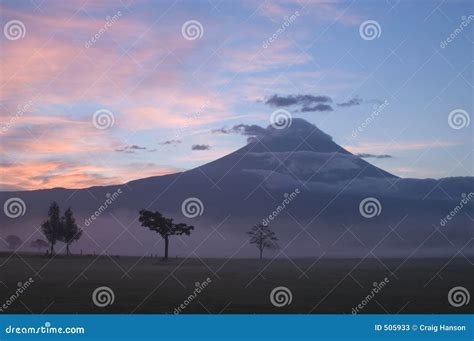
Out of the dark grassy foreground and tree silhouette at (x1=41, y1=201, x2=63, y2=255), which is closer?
Answer: the dark grassy foreground

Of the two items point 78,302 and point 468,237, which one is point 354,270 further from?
point 78,302

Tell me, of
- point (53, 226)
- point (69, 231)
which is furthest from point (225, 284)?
point (53, 226)

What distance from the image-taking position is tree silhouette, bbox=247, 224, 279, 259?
37.8m

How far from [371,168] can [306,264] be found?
948 centimetres

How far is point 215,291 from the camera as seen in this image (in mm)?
24453

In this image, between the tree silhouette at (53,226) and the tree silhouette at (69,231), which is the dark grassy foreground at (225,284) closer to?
the tree silhouette at (69,231)

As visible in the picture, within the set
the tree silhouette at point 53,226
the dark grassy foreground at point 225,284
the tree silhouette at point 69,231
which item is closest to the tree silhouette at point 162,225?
the dark grassy foreground at point 225,284

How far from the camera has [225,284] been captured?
27.2 metres

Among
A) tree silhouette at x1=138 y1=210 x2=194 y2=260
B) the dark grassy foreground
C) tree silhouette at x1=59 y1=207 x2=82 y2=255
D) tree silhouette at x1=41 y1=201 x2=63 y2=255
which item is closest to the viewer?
the dark grassy foreground

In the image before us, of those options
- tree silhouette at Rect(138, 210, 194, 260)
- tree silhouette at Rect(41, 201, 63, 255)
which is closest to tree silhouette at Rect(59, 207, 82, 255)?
tree silhouette at Rect(41, 201, 63, 255)

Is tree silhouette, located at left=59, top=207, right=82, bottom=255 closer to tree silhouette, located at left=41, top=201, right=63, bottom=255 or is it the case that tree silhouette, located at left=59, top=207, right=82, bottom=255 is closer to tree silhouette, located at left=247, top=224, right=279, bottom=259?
tree silhouette, located at left=41, top=201, right=63, bottom=255

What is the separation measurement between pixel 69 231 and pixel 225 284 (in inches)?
439

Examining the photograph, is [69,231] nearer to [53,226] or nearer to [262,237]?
[53,226]

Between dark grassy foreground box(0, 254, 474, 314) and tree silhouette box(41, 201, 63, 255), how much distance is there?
130 centimetres
